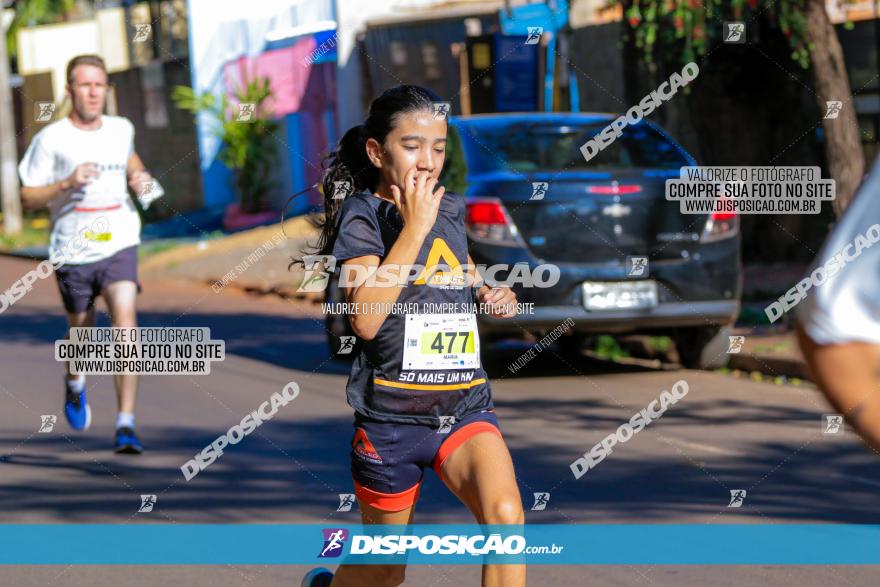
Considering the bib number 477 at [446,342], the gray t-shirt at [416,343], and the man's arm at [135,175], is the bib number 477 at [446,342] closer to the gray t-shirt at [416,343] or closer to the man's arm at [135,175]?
the gray t-shirt at [416,343]

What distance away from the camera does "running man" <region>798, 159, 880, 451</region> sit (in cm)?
147

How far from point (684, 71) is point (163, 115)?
1980cm

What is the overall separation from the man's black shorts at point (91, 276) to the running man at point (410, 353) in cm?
374

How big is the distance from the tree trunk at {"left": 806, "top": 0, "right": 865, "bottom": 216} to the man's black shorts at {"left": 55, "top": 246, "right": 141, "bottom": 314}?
6238mm

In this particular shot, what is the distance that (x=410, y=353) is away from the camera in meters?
3.85

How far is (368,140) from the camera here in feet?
13.2

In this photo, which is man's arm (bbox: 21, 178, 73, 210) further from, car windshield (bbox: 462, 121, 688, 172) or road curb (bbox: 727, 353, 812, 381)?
road curb (bbox: 727, 353, 812, 381)

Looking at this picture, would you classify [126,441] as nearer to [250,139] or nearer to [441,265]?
[441,265]

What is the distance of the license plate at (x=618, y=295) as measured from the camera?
9375mm

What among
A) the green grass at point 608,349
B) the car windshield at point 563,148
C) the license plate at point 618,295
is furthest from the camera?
the green grass at point 608,349

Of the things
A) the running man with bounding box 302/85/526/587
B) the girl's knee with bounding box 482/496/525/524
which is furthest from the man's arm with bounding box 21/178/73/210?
the girl's knee with bounding box 482/496/525/524

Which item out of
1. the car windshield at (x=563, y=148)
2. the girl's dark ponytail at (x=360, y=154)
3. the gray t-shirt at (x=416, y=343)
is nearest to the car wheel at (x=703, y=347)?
the car windshield at (x=563, y=148)

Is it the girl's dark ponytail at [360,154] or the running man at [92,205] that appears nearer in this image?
the girl's dark ponytail at [360,154]

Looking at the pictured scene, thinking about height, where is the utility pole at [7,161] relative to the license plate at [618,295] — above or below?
below
